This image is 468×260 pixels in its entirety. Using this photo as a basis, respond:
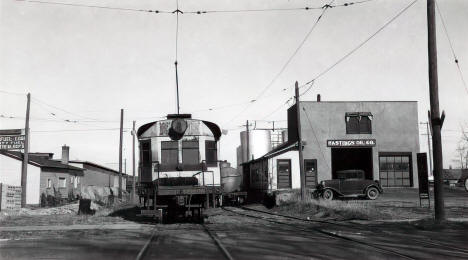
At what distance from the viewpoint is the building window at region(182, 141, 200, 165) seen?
16342 millimetres

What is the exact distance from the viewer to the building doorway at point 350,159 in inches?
1555

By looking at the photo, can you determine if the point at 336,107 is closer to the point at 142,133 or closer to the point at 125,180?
the point at 142,133

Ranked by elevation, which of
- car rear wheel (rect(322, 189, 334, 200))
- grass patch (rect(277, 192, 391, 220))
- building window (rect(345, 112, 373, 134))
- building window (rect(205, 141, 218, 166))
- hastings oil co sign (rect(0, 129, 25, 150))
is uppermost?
building window (rect(345, 112, 373, 134))

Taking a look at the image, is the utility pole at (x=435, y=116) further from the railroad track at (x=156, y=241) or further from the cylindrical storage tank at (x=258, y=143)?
the cylindrical storage tank at (x=258, y=143)

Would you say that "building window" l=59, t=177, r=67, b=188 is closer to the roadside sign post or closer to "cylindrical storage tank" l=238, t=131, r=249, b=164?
"cylindrical storage tank" l=238, t=131, r=249, b=164

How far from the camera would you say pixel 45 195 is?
135 ft

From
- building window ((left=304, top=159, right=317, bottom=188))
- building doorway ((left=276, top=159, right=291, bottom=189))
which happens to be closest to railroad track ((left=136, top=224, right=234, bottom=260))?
building doorway ((left=276, top=159, right=291, bottom=189))

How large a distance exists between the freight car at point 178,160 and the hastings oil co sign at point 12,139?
923 inches

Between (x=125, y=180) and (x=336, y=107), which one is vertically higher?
(x=336, y=107)

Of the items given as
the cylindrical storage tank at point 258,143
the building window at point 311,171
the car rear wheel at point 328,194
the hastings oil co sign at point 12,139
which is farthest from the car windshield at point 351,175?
the cylindrical storage tank at point 258,143

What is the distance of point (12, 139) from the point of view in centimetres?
3666

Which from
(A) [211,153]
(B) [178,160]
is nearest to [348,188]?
(A) [211,153]

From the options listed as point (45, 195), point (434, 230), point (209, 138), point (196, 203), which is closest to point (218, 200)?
point (196, 203)

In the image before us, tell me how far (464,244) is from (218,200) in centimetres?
790
